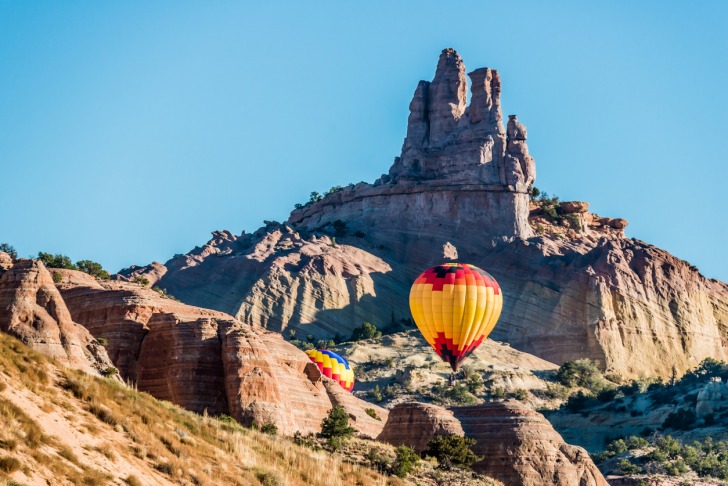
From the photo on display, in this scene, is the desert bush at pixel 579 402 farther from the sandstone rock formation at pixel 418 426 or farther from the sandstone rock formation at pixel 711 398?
the sandstone rock formation at pixel 418 426

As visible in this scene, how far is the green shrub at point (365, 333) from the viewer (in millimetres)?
110750

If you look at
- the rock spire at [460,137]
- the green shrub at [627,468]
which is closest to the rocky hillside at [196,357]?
the green shrub at [627,468]

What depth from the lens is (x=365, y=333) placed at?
11112 cm

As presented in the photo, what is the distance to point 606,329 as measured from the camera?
115 metres

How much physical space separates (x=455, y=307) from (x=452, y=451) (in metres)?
31.4

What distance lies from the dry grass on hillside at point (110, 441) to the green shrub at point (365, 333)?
7046 centimetres

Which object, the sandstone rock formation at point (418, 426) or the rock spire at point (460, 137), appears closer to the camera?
the sandstone rock formation at point (418, 426)

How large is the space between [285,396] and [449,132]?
95.4 meters

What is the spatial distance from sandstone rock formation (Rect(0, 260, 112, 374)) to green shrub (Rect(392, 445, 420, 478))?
366 inches

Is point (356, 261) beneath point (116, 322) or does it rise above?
above

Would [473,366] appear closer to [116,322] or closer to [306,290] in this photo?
[306,290]

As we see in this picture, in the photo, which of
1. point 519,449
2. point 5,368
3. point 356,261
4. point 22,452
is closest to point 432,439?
point 519,449

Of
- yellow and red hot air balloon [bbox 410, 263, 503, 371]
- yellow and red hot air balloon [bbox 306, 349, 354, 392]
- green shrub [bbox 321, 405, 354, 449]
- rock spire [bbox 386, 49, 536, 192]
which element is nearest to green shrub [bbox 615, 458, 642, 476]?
yellow and red hot air balloon [bbox 410, 263, 503, 371]

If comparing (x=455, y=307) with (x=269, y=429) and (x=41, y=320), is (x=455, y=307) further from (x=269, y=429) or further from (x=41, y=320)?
(x=41, y=320)
